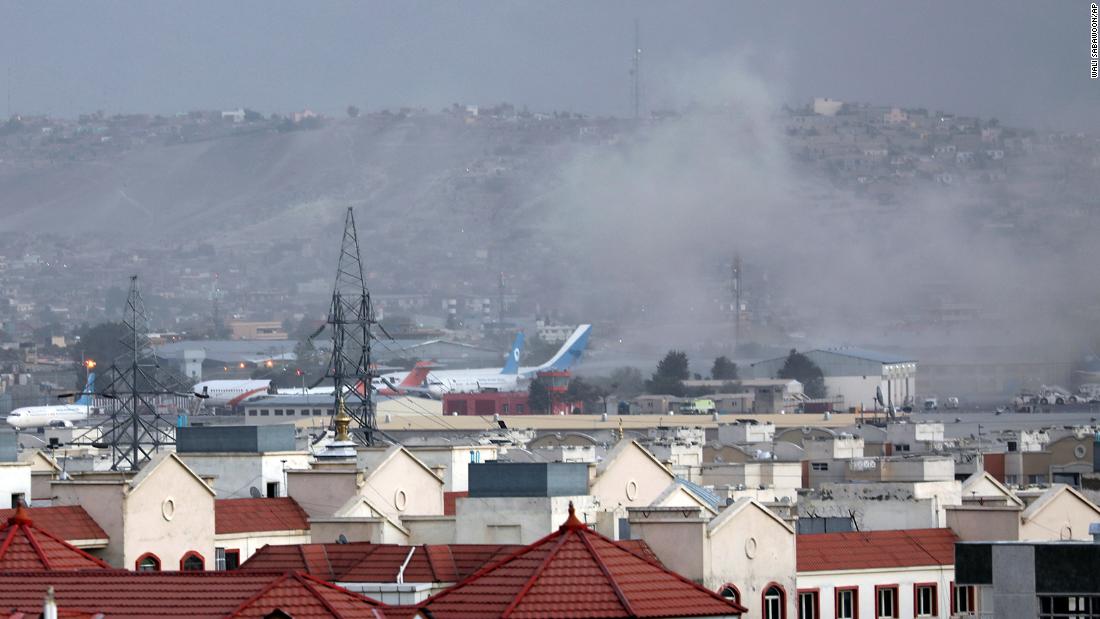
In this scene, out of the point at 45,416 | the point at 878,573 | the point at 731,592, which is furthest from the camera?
the point at 45,416

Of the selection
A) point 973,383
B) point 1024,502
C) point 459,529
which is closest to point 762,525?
point 459,529

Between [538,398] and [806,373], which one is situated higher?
[806,373]

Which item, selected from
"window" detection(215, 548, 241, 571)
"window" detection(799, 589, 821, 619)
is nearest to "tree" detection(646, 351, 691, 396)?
"window" detection(215, 548, 241, 571)

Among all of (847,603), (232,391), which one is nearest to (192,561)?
(847,603)

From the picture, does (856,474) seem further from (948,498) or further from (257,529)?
(257,529)

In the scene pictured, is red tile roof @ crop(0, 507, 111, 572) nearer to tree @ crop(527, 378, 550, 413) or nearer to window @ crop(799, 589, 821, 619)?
window @ crop(799, 589, 821, 619)

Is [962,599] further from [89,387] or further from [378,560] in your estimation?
[89,387]
